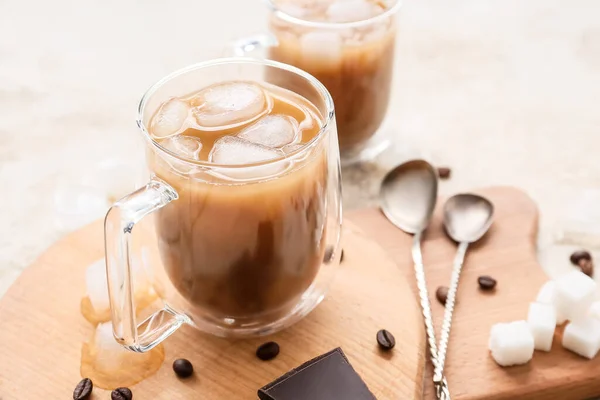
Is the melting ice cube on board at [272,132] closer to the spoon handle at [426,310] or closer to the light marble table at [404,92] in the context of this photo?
the spoon handle at [426,310]

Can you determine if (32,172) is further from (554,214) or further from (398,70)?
(554,214)

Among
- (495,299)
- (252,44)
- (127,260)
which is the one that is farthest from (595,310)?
(252,44)

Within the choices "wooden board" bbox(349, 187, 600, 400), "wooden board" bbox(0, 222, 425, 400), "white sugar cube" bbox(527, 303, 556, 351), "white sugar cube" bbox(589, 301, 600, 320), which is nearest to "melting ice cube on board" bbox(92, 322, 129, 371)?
"wooden board" bbox(0, 222, 425, 400)

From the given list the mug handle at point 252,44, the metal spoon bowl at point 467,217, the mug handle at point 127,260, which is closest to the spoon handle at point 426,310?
the metal spoon bowl at point 467,217

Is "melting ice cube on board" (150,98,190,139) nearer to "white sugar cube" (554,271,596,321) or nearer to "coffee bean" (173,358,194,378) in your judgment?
"coffee bean" (173,358,194,378)

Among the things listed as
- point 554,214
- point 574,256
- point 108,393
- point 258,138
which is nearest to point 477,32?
point 554,214

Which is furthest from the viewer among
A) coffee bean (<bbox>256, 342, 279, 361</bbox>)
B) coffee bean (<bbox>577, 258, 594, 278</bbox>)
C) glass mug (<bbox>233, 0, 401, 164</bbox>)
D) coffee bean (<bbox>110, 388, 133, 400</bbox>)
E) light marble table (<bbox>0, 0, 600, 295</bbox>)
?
light marble table (<bbox>0, 0, 600, 295</bbox>)
